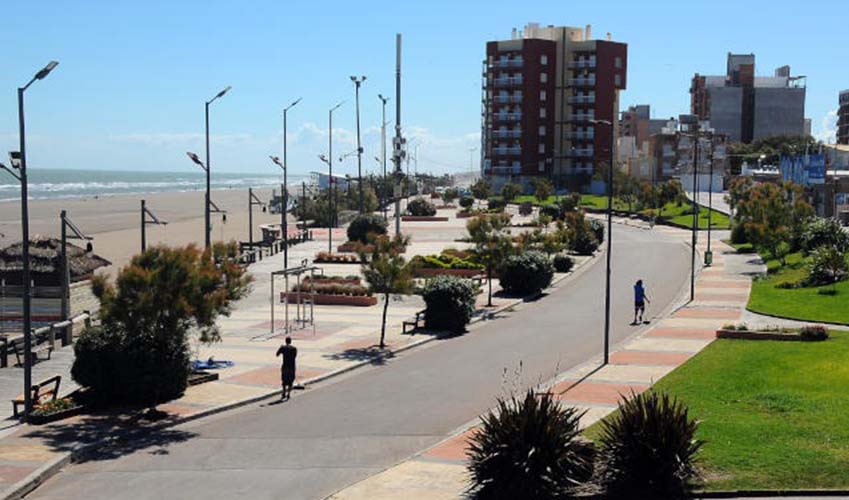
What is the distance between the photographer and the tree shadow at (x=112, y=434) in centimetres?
1752

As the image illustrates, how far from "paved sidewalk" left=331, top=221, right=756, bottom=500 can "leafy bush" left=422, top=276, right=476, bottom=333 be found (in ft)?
17.7

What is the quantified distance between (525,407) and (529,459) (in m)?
Result: 0.76

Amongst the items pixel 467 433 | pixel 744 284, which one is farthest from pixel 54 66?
pixel 744 284

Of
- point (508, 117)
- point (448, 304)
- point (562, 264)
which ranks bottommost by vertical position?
point (562, 264)

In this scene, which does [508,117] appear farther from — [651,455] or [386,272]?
[651,455]

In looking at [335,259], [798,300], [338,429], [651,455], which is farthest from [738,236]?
[651,455]

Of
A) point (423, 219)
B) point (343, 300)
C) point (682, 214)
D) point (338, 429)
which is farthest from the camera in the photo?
point (423, 219)

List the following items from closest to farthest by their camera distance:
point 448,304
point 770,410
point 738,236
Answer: point 770,410, point 448,304, point 738,236

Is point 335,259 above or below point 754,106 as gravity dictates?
below

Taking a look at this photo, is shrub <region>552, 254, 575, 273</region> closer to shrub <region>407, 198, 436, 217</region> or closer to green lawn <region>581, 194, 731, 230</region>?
green lawn <region>581, 194, 731, 230</region>

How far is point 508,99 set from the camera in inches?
4897

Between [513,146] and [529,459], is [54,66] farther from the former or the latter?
[513,146]

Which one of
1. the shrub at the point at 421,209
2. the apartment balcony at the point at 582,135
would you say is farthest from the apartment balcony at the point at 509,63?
the shrub at the point at 421,209

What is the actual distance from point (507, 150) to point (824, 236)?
3191 inches
